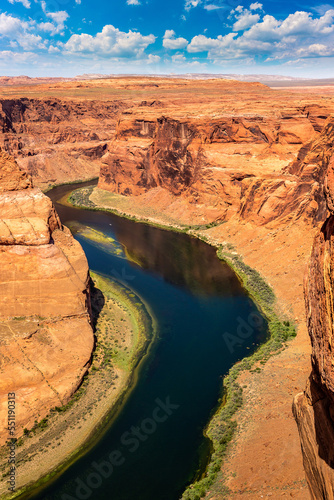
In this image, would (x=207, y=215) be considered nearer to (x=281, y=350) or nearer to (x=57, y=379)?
(x=281, y=350)

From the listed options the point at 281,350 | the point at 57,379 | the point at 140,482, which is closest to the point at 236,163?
the point at 281,350

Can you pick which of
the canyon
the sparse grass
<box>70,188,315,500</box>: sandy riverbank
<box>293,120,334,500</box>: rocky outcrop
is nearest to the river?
the sparse grass

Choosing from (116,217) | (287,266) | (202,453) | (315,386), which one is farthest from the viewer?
(116,217)

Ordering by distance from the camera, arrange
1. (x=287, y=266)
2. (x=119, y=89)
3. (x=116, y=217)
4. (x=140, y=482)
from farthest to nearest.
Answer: (x=119, y=89)
(x=116, y=217)
(x=287, y=266)
(x=140, y=482)

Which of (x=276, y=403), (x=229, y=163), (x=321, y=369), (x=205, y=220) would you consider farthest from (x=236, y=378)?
(x=229, y=163)

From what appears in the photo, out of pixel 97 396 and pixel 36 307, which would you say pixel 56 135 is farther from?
pixel 97 396

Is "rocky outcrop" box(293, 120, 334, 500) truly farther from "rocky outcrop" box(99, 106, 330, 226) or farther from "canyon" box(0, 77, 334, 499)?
"rocky outcrop" box(99, 106, 330, 226)

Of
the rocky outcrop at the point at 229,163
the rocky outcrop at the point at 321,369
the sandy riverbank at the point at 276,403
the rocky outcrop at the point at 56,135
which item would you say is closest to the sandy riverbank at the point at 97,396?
the sandy riverbank at the point at 276,403
